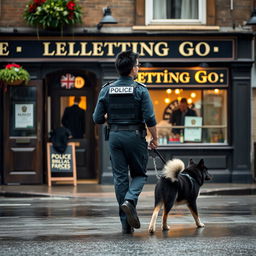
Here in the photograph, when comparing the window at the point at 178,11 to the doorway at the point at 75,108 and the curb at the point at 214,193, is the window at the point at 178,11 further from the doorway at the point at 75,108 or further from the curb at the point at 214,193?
the curb at the point at 214,193

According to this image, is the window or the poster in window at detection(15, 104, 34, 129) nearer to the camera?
the poster in window at detection(15, 104, 34, 129)

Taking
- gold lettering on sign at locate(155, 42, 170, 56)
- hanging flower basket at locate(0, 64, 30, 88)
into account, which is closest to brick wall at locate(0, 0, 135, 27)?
gold lettering on sign at locate(155, 42, 170, 56)

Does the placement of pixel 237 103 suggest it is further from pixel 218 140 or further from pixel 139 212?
pixel 139 212

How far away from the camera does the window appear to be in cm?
2133

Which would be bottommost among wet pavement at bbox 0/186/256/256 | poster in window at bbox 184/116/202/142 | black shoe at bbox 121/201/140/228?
wet pavement at bbox 0/186/256/256

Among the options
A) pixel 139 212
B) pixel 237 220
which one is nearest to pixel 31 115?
pixel 139 212

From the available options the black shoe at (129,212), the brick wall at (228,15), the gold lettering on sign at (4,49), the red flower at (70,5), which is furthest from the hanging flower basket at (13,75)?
the black shoe at (129,212)

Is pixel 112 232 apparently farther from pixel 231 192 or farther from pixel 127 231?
pixel 231 192

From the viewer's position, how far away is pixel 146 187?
20.0m

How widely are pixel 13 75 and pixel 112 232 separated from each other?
11.6 metres

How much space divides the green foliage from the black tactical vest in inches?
446

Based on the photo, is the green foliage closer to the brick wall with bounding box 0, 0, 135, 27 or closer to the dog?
the brick wall with bounding box 0, 0, 135, 27

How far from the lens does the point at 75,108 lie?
2217 cm

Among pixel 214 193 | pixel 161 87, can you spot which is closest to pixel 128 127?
pixel 214 193
